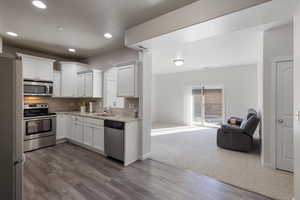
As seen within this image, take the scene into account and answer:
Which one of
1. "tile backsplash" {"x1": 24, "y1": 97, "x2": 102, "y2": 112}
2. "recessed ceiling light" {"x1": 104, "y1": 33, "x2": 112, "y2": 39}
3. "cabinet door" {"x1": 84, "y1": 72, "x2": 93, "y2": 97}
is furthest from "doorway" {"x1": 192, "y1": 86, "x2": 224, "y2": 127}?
"recessed ceiling light" {"x1": 104, "y1": 33, "x2": 112, "y2": 39}

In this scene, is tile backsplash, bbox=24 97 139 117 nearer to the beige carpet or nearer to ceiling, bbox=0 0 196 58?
the beige carpet

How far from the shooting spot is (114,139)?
3.26 metres

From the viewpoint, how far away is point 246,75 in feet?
20.4

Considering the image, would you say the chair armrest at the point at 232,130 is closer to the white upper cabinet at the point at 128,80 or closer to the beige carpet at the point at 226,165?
the beige carpet at the point at 226,165

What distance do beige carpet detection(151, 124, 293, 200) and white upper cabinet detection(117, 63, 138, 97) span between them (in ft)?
5.57

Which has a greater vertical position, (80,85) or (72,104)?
(80,85)

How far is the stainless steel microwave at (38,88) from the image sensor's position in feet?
12.9

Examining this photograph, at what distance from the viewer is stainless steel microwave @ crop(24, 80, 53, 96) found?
3.94 meters

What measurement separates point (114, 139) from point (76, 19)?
2.48 meters

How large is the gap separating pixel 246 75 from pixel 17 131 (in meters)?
7.35

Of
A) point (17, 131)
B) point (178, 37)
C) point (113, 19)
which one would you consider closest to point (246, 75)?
point (178, 37)

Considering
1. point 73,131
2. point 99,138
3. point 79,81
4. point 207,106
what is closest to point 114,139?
point 99,138

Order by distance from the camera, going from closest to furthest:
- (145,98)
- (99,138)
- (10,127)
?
(10,127), (145,98), (99,138)

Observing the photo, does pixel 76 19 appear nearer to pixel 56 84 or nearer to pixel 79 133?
pixel 56 84
